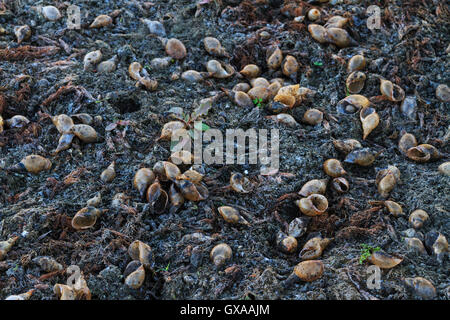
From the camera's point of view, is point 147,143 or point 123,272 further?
point 147,143

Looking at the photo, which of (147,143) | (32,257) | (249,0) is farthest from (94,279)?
(249,0)

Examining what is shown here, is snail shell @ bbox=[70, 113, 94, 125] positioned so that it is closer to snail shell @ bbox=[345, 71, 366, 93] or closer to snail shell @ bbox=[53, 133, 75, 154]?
snail shell @ bbox=[53, 133, 75, 154]

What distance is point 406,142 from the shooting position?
2.55 metres

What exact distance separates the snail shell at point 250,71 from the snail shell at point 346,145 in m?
0.65

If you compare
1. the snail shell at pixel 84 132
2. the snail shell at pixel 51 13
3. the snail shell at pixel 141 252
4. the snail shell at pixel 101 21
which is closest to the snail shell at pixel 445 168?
the snail shell at pixel 141 252

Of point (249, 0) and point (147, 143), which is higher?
point (249, 0)

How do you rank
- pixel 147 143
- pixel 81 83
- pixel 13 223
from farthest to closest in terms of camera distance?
pixel 81 83 → pixel 147 143 → pixel 13 223

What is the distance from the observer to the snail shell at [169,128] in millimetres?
2479

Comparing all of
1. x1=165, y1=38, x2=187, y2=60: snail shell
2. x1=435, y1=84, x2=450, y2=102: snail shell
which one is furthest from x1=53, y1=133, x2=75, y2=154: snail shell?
x1=435, y1=84, x2=450, y2=102: snail shell

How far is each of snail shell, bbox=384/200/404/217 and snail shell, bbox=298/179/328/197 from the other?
0.95ft

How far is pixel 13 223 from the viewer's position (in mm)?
2143
